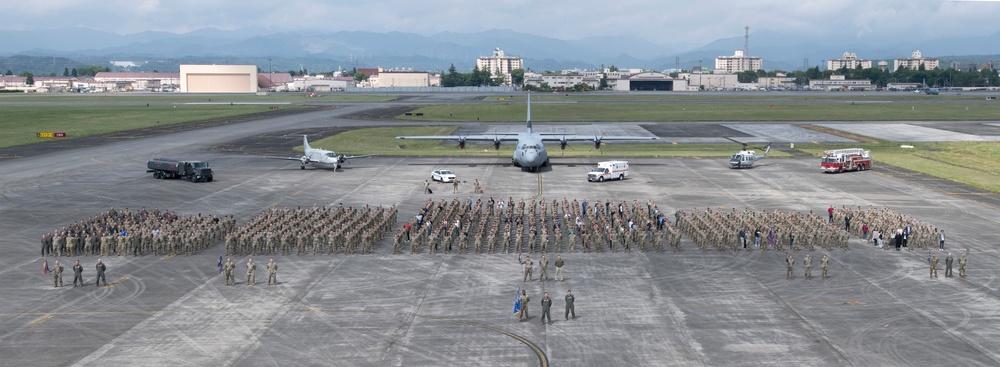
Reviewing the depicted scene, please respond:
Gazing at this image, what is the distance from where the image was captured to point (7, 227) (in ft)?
151

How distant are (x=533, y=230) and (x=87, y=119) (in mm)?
118177

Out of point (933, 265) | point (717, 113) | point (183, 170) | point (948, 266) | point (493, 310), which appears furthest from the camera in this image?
point (717, 113)

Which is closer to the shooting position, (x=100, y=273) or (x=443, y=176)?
(x=100, y=273)

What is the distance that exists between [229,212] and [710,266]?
2907cm

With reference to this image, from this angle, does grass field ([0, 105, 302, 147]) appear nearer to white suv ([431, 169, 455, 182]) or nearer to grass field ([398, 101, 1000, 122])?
grass field ([398, 101, 1000, 122])

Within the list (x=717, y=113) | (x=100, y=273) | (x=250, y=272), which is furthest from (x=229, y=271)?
(x=717, y=113)

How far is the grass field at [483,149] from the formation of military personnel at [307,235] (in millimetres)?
40035

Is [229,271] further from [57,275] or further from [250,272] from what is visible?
[57,275]

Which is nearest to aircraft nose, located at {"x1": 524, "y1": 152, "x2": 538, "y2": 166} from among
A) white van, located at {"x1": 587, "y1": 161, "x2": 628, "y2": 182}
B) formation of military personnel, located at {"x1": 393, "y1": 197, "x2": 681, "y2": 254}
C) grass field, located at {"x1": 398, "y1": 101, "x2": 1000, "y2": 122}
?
white van, located at {"x1": 587, "y1": 161, "x2": 628, "y2": 182}

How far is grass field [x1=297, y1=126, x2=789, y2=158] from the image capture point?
86.3 meters

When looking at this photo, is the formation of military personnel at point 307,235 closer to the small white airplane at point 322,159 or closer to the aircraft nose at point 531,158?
the aircraft nose at point 531,158

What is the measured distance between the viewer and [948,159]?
8181cm

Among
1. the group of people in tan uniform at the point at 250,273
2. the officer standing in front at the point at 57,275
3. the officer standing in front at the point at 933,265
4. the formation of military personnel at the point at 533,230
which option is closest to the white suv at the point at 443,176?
the formation of military personnel at the point at 533,230

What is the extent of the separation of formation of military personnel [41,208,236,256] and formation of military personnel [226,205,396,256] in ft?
5.75
